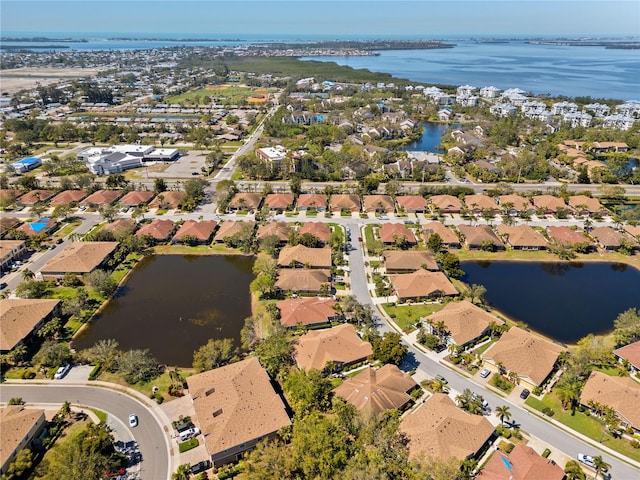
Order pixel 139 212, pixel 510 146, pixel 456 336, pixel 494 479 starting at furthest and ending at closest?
pixel 510 146, pixel 139 212, pixel 456 336, pixel 494 479

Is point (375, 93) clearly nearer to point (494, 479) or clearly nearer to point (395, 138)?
point (395, 138)

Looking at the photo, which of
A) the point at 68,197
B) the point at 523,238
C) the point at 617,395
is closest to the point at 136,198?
the point at 68,197

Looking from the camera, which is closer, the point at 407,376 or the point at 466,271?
the point at 407,376

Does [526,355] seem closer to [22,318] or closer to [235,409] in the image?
[235,409]

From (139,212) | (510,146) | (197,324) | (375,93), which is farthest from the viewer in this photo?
(375,93)

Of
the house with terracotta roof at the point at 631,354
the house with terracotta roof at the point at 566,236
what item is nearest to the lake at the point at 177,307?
the house with terracotta roof at the point at 631,354

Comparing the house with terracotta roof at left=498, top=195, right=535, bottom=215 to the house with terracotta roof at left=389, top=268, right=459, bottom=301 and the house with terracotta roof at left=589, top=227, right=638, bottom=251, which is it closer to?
the house with terracotta roof at left=589, top=227, right=638, bottom=251

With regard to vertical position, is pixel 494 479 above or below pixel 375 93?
below

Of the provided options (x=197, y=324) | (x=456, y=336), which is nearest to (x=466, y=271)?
(x=456, y=336)
